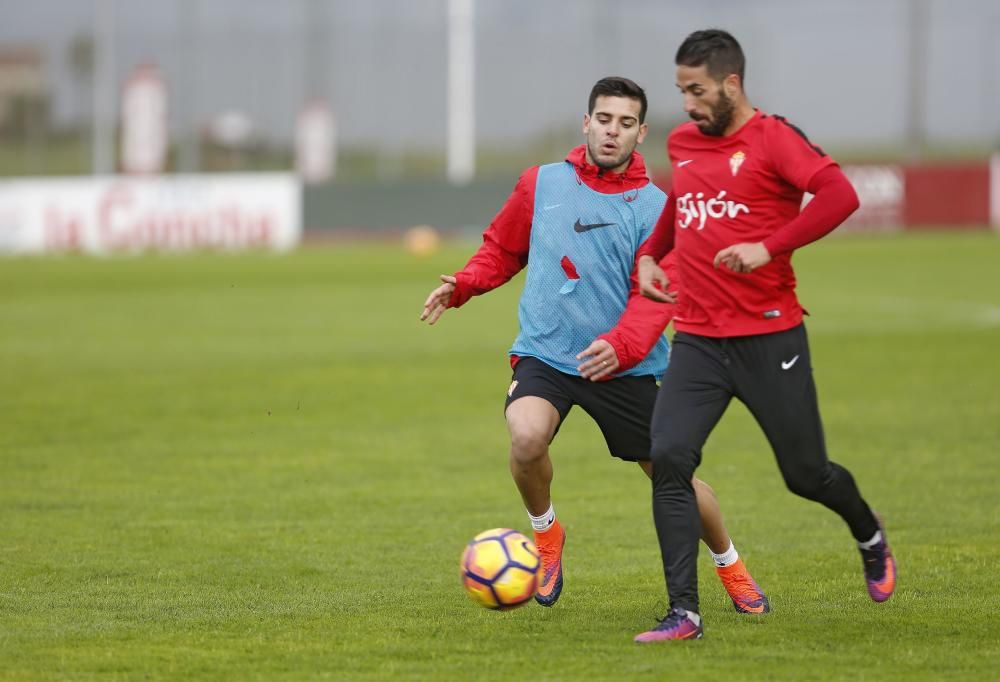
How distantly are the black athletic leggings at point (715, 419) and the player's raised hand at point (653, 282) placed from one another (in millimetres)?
313

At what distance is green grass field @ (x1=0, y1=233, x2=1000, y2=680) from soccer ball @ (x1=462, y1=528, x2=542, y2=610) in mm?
155

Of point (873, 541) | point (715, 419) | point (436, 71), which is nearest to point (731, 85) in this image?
point (715, 419)

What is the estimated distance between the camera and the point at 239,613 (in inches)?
277

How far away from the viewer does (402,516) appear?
9.63 meters

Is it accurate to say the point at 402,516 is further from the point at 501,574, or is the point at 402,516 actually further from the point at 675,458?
the point at 675,458

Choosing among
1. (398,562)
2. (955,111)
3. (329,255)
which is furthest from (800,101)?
(398,562)

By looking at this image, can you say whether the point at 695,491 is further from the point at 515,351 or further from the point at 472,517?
the point at 472,517

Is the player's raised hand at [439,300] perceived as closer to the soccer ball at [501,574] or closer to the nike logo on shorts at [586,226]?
the nike logo on shorts at [586,226]

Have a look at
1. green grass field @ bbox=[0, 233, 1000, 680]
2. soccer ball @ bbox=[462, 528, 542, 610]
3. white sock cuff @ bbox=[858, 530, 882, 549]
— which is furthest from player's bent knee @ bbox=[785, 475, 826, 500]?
soccer ball @ bbox=[462, 528, 542, 610]

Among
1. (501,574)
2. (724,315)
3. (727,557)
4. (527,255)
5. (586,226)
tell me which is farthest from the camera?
(527,255)

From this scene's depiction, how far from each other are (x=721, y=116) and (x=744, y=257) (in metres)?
0.62

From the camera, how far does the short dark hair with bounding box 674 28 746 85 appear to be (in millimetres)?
6191

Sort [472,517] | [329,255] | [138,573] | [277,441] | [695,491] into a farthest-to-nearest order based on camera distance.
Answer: [329,255] → [277,441] → [472,517] → [138,573] → [695,491]

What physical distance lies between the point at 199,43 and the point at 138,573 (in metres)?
50.6
